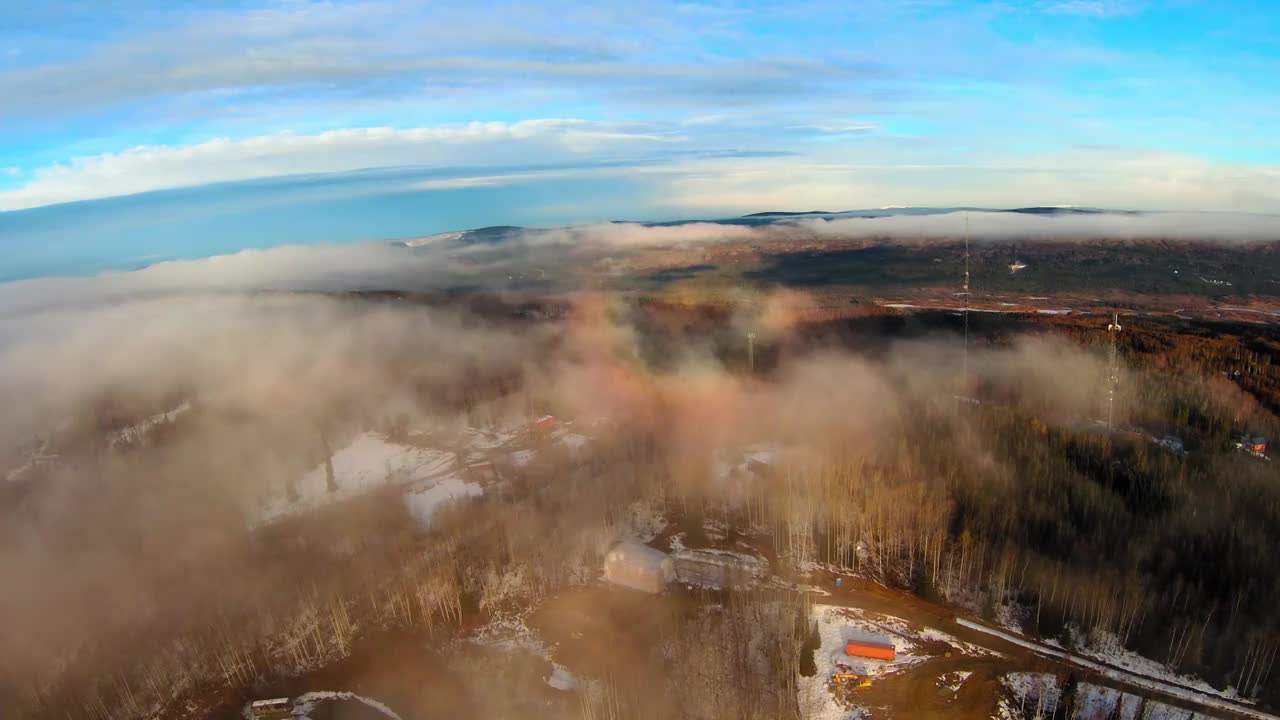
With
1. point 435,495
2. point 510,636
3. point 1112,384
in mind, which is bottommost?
point 435,495

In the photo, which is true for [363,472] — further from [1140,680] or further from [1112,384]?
[1112,384]

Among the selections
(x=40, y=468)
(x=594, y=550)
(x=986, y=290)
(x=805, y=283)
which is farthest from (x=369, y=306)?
(x=986, y=290)

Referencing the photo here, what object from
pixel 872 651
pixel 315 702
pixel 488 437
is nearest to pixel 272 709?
pixel 315 702

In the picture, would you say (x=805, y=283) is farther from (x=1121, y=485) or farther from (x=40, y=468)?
(x=40, y=468)

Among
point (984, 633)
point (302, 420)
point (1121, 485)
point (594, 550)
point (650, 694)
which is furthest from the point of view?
point (302, 420)

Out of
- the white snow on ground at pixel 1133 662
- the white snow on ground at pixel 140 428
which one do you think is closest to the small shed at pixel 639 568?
the white snow on ground at pixel 1133 662

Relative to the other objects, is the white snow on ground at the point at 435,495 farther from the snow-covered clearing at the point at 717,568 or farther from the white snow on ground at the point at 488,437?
the snow-covered clearing at the point at 717,568

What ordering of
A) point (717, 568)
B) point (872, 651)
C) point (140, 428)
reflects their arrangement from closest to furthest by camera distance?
point (872, 651)
point (717, 568)
point (140, 428)
